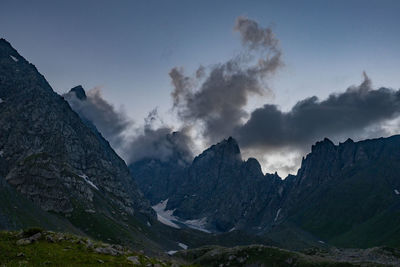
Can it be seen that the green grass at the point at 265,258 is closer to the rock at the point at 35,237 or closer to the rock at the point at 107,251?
the rock at the point at 107,251

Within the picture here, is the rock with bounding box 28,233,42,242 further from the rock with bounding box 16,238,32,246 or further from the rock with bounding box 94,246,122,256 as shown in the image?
the rock with bounding box 94,246,122,256

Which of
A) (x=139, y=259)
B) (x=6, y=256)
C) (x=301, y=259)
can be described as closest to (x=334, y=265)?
(x=301, y=259)

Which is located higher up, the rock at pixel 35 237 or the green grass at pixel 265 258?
the green grass at pixel 265 258

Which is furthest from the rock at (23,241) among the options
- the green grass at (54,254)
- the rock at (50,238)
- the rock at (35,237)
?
the rock at (50,238)

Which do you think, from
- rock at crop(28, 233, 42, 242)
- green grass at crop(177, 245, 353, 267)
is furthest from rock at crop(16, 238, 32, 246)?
green grass at crop(177, 245, 353, 267)

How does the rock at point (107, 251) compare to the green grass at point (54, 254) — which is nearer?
the green grass at point (54, 254)

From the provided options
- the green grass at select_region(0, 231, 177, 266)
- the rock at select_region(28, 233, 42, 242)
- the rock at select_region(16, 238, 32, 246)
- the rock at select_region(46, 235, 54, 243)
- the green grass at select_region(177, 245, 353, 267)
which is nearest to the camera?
the green grass at select_region(0, 231, 177, 266)

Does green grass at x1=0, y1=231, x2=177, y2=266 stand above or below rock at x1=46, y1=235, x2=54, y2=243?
below

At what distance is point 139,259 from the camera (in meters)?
38.5

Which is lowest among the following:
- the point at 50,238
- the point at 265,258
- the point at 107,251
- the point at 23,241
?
the point at 23,241

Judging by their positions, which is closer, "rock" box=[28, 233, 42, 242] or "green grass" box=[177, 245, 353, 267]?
"rock" box=[28, 233, 42, 242]

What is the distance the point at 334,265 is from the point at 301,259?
2200cm

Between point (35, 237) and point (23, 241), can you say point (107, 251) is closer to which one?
point (35, 237)

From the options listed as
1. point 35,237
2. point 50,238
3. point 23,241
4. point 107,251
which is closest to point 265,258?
point 107,251
